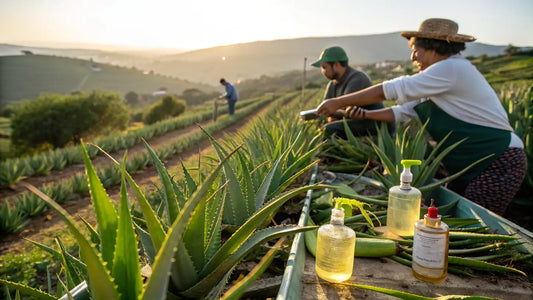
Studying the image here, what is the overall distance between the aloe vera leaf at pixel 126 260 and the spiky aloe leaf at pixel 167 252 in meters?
0.10

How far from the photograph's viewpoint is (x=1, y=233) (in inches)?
173

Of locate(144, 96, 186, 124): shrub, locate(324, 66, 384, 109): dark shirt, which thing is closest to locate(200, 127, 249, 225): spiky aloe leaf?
locate(324, 66, 384, 109): dark shirt

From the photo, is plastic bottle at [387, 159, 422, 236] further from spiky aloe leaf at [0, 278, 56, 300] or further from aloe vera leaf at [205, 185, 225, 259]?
spiky aloe leaf at [0, 278, 56, 300]

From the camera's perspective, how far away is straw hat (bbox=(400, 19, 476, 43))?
251cm

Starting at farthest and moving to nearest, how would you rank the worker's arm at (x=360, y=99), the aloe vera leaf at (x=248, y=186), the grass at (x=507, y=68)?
the grass at (x=507, y=68) < the worker's arm at (x=360, y=99) < the aloe vera leaf at (x=248, y=186)

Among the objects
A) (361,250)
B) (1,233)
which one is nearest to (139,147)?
(1,233)

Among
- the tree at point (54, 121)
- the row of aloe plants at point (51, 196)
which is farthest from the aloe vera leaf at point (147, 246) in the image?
the tree at point (54, 121)

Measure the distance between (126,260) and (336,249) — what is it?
725 millimetres

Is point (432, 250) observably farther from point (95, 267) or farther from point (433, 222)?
point (95, 267)

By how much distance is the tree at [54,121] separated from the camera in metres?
19.8

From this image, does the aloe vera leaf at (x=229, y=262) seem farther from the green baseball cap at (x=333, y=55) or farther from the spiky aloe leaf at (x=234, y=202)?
the green baseball cap at (x=333, y=55)

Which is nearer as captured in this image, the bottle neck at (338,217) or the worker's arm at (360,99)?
the bottle neck at (338,217)

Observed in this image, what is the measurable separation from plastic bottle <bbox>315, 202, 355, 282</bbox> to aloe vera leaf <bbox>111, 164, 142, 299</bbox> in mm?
666

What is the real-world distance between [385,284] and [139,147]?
11380 millimetres
